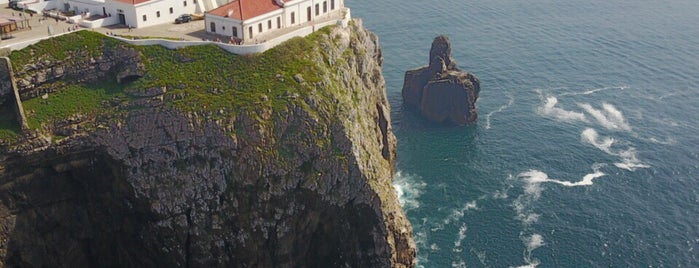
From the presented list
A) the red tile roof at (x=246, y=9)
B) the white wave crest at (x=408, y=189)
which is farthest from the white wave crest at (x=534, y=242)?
the red tile roof at (x=246, y=9)

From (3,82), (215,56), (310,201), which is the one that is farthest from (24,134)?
(310,201)

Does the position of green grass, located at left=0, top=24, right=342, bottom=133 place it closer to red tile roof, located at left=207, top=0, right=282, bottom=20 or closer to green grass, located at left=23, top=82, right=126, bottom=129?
green grass, located at left=23, top=82, right=126, bottom=129

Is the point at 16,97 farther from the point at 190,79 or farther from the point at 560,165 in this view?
the point at 560,165

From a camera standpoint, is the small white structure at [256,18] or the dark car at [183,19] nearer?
the small white structure at [256,18]

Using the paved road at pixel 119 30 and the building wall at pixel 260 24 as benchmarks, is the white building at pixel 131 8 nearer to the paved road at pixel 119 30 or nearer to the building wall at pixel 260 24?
the paved road at pixel 119 30

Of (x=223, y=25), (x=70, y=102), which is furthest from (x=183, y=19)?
(x=70, y=102)

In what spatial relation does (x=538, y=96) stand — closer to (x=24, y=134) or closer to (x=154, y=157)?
(x=154, y=157)
